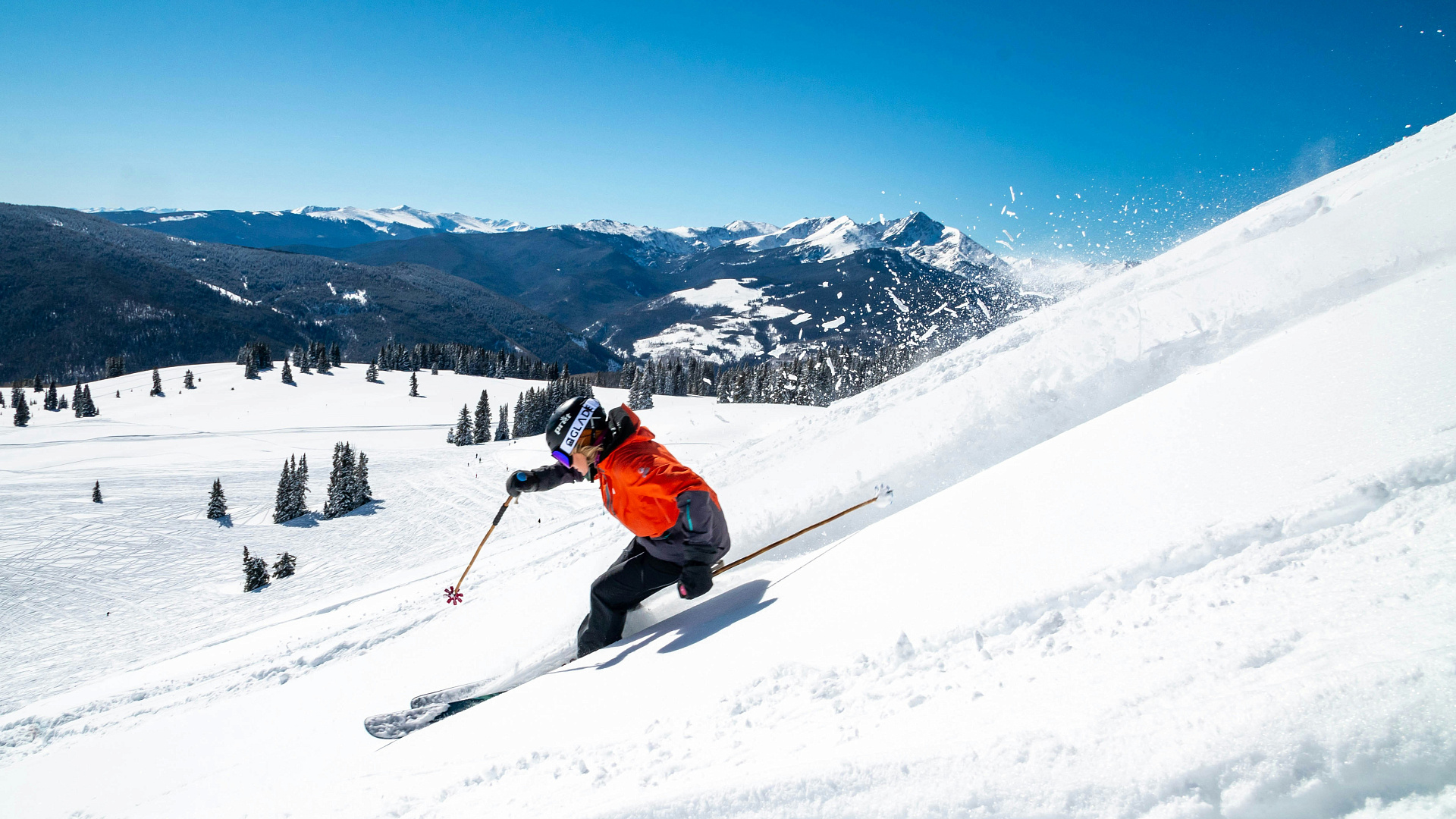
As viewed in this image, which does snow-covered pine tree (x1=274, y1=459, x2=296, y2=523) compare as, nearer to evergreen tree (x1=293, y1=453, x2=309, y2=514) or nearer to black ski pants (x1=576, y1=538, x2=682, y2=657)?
evergreen tree (x1=293, y1=453, x2=309, y2=514)

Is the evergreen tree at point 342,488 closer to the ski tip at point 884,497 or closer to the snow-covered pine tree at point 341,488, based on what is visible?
the snow-covered pine tree at point 341,488

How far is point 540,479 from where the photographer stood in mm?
5363

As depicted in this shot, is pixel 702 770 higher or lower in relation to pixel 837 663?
lower

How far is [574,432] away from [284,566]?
35196 mm

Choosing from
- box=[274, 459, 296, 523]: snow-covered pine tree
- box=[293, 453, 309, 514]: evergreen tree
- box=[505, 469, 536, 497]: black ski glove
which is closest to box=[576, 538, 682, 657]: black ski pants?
box=[505, 469, 536, 497]: black ski glove

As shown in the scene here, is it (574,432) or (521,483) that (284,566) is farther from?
(574,432)

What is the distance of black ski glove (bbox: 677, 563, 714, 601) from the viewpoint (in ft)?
15.3

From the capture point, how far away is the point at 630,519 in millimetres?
4699

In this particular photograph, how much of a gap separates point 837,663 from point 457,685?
4114mm

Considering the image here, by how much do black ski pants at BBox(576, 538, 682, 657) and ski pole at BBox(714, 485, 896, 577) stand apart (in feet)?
2.67

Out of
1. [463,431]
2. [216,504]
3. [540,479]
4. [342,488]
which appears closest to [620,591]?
[540,479]

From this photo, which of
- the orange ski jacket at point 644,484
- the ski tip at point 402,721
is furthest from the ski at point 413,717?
the orange ski jacket at point 644,484

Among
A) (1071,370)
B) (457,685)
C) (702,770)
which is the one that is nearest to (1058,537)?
(702,770)

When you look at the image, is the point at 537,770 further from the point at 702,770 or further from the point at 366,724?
the point at 366,724
